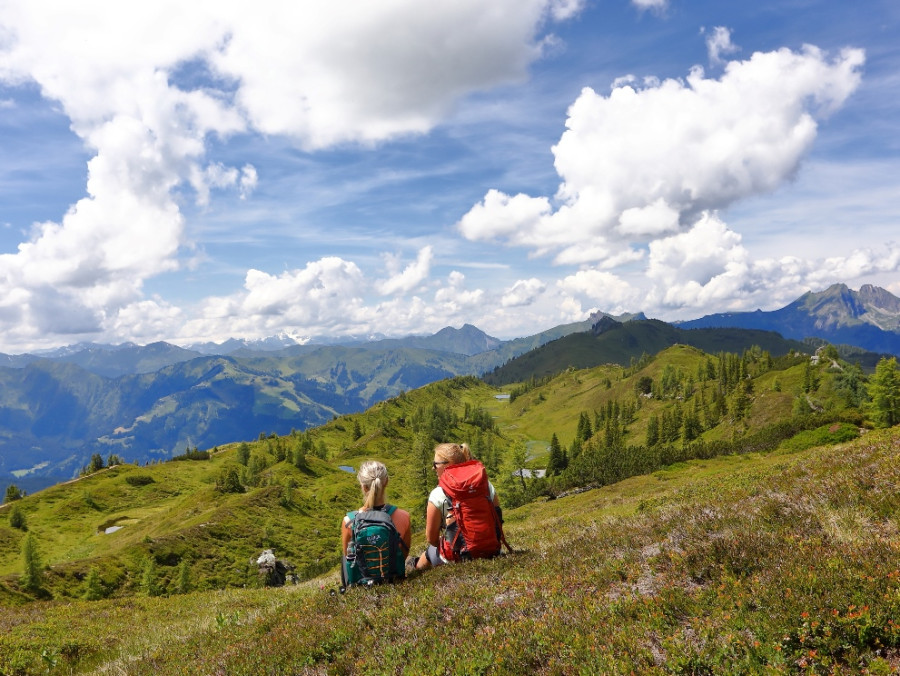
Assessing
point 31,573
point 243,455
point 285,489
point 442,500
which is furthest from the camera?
point 243,455

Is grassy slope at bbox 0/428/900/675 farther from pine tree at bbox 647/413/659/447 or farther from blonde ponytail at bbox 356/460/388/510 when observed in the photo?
pine tree at bbox 647/413/659/447

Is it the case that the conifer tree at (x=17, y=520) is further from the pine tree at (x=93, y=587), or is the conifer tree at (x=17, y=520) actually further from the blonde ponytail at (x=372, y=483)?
the blonde ponytail at (x=372, y=483)

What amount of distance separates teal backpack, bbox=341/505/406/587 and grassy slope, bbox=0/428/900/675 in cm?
55

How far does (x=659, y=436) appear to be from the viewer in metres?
156

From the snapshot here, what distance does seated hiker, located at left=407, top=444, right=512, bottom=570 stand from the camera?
378 inches

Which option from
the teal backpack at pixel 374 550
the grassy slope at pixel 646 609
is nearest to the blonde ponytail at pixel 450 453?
the teal backpack at pixel 374 550

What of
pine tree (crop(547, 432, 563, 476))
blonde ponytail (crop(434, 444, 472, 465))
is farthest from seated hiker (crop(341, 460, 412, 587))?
pine tree (crop(547, 432, 563, 476))

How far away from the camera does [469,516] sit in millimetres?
9930

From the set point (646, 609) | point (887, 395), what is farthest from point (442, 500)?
point (887, 395)

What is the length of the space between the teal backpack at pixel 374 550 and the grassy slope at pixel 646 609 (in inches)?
21.8

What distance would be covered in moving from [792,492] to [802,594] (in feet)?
19.3

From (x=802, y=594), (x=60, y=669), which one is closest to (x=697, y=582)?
(x=802, y=594)

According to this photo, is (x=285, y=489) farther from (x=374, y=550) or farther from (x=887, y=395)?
(x=887, y=395)

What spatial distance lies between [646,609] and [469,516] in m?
4.76
